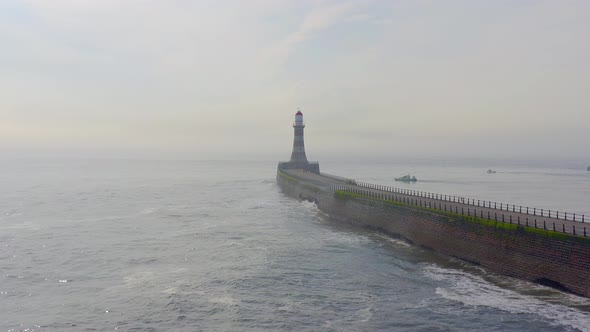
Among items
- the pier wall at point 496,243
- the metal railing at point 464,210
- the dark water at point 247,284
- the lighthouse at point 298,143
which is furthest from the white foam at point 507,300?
the lighthouse at point 298,143

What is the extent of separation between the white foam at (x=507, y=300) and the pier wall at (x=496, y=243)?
3.65 ft

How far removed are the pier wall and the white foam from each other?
1.11 m

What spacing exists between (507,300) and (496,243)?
20.2 feet

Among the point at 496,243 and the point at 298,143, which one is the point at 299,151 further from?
the point at 496,243

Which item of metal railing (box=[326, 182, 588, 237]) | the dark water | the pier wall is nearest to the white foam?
the dark water

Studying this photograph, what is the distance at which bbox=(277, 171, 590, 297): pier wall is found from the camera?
934 inches

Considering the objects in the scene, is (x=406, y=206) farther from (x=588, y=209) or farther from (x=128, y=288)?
(x=588, y=209)

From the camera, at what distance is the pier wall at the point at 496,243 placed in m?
23.7

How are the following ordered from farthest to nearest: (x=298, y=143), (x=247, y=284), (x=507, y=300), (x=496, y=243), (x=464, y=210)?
(x=298, y=143)
(x=464, y=210)
(x=496, y=243)
(x=247, y=284)
(x=507, y=300)

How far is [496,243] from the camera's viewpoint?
2845cm

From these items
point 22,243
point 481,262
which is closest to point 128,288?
point 22,243

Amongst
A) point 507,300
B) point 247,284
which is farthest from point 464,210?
point 247,284

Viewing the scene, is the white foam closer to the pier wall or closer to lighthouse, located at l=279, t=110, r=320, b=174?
the pier wall

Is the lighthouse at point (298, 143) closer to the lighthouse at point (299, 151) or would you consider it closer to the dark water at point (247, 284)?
the lighthouse at point (299, 151)
